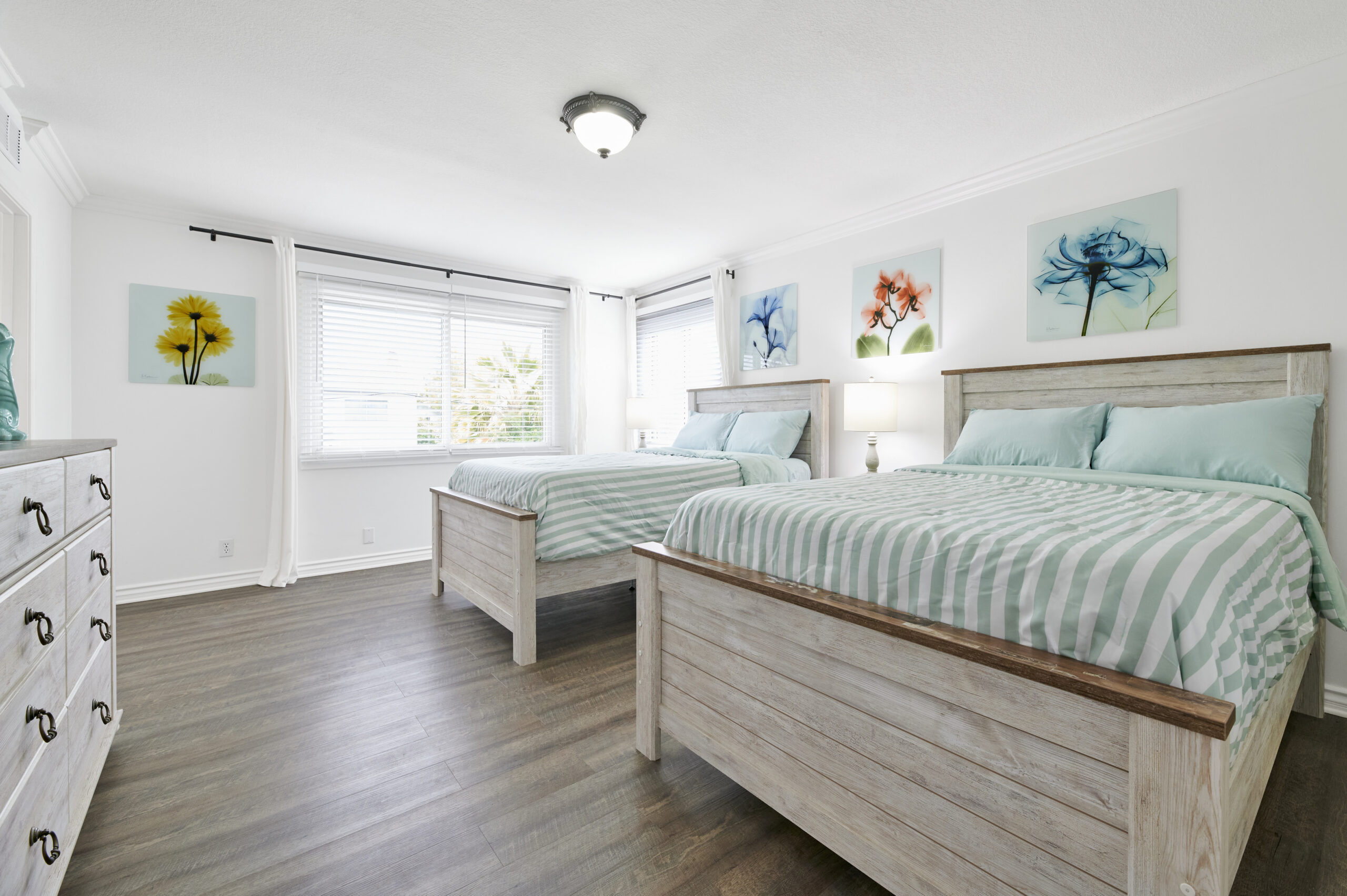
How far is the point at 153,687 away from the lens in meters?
2.37

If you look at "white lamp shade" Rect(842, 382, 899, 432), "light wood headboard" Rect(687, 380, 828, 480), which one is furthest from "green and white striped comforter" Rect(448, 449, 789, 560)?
"white lamp shade" Rect(842, 382, 899, 432)

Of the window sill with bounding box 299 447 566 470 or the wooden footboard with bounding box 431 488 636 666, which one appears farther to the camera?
the window sill with bounding box 299 447 566 470

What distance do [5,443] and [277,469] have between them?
9.56 feet

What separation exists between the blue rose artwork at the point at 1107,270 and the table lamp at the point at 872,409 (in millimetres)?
789

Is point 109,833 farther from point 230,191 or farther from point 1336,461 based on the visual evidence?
point 1336,461

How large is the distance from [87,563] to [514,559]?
1.45m

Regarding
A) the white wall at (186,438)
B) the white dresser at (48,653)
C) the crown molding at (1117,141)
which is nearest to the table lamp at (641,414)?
the crown molding at (1117,141)

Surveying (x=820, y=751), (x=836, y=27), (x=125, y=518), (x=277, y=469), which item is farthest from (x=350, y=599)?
(x=836, y=27)

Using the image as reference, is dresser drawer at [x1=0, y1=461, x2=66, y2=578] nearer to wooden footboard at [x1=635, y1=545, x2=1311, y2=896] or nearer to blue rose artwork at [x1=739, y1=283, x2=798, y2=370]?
wooden footboard at [x1=635, y1=545, x2=1311, y2=896]

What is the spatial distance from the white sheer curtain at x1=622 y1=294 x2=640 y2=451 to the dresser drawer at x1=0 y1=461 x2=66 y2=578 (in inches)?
185

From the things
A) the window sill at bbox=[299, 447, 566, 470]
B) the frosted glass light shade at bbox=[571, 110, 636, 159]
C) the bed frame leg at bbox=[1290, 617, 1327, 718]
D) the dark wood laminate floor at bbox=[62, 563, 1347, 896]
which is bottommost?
the dark wood laminate floor at bbox=[62, 563, 1347, 896]

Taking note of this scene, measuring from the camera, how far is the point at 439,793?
1697 millimetres

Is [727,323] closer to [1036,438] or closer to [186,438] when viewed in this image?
[1036,438]

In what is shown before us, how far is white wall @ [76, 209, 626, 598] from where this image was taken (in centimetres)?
354
